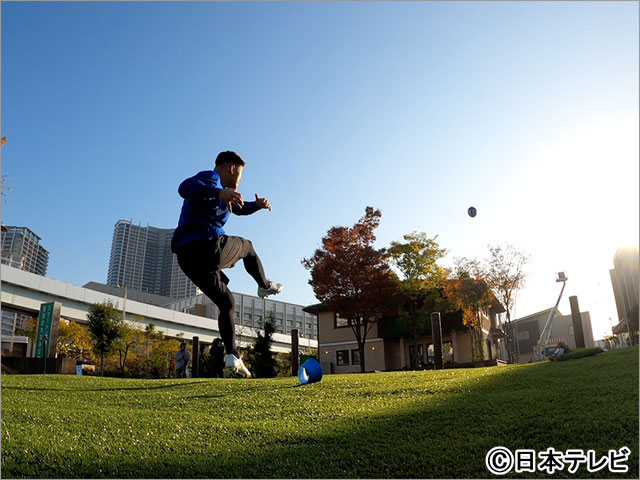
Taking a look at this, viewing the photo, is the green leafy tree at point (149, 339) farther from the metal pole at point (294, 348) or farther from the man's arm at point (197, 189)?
the man's arm at point (197, 189)

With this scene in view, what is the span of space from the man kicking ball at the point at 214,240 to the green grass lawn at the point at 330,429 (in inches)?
73.3

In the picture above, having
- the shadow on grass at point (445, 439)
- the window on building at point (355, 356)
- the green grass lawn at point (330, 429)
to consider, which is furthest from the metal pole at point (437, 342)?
the window on building at point (355, 356)

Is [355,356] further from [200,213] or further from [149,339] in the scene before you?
[200,213]

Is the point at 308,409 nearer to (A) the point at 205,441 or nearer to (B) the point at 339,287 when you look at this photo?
(A) the point at 205,441

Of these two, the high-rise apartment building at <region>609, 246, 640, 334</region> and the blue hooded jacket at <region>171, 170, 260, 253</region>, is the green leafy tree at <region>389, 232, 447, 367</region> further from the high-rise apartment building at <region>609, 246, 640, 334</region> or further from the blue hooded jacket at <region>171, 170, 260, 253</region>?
the blue hooded jacket at <region>171, 170, 260, 253</region>

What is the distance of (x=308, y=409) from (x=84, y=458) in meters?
3.44

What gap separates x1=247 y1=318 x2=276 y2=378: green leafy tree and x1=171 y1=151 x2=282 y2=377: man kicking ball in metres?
24.1

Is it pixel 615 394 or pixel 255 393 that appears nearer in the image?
pixel 615 394

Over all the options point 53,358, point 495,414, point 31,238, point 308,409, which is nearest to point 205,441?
point 308,409

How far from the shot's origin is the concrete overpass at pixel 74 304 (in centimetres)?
4200

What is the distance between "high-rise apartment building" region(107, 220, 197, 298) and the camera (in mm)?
101250

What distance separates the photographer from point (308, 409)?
8.20m

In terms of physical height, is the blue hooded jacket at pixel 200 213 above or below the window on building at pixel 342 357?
below

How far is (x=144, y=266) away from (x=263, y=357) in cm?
10352
